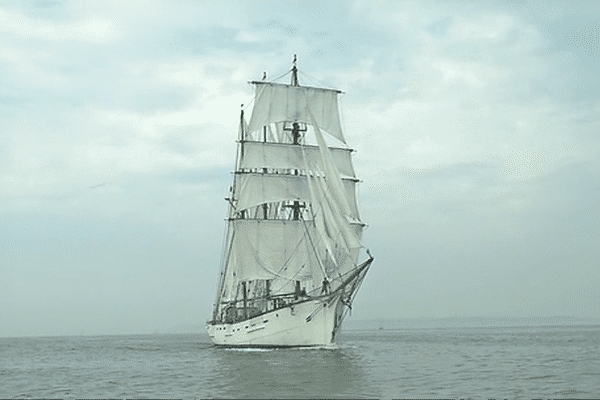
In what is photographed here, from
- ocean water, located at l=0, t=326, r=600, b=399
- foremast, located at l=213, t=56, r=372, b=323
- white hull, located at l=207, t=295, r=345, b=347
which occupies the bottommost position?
ocean water, located at l=0, t=326, r=600, b=399

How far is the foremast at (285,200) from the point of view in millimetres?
66375

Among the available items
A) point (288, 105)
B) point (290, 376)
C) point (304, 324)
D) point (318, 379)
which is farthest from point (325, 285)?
point (318, 379)

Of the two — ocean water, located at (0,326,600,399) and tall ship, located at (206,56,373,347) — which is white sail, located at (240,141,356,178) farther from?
ocean water, located at (0,326,600,399)

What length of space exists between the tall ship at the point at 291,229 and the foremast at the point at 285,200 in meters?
0.11

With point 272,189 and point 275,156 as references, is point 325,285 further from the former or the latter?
point 275,156

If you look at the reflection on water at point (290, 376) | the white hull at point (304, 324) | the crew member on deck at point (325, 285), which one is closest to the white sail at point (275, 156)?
the crew member on deck at point (325, 285)

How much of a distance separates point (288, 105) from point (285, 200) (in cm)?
1072

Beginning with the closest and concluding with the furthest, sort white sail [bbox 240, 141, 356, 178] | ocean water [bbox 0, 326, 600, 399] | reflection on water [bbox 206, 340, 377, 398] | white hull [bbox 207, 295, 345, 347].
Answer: ocean water [bbox 0, 326, 600, 399]
reflection on water [bbox 206, 340, 377, 398]
white hull [bbox 207, 295, 345, 347]
white sail [bbox 240, 141, 356, 178]

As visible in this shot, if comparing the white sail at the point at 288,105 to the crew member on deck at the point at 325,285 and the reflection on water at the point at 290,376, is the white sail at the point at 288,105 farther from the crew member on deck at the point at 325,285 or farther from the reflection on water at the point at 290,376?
the reflection on water at the point at 290,376

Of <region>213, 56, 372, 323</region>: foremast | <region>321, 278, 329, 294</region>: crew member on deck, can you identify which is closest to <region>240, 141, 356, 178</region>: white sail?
<region>213, 56, 372, 323</region>: foremast

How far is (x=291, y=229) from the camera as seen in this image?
69750 mm

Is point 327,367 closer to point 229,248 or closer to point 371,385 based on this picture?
point 371,385

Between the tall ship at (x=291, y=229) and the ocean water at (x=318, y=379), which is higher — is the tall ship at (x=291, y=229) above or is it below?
above

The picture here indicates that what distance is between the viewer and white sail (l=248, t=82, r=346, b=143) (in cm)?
7244
